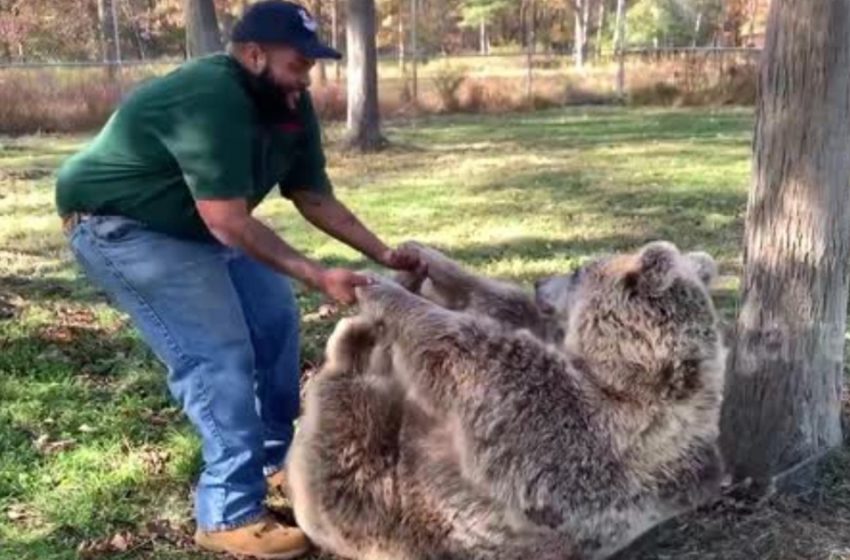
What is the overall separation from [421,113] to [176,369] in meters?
25.2

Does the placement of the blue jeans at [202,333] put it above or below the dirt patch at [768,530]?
above

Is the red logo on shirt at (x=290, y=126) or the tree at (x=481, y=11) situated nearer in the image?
the red logo on shirt at (x=290, y=126)

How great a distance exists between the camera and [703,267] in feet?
12.8

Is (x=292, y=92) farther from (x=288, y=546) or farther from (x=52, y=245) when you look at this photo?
(x=52, y=245)

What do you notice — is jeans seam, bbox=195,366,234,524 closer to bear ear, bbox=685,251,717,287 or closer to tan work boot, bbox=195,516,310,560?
tan work boot, bbox=195,516,310,560

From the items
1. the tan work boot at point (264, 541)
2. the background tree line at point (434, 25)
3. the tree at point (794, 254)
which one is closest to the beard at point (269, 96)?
the tan work boot at point (264, 541)

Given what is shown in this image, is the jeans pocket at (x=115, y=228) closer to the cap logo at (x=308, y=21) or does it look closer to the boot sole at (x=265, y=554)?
the cap logo at (x=308, y=21)

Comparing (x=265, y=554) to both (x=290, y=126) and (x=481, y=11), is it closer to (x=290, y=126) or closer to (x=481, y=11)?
(x=290, y=126)

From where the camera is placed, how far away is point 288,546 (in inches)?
163

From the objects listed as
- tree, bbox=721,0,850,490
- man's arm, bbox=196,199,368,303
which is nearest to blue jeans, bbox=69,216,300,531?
man's arm, bbox=196,199,368,303

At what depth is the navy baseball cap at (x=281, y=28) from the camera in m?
3.77

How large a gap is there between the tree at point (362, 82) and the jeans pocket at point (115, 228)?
1528cm

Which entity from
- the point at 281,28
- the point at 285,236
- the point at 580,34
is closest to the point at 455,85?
the point at 580,34

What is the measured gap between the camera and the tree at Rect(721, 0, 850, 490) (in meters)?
4.26
